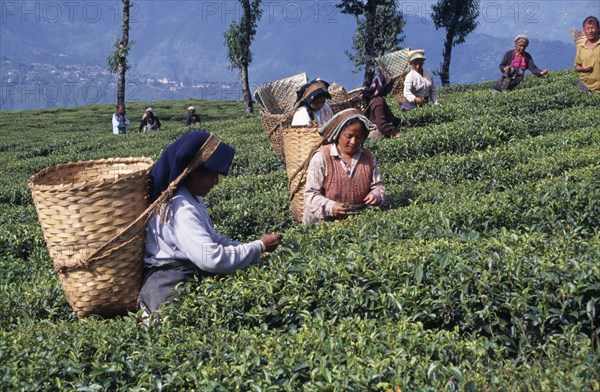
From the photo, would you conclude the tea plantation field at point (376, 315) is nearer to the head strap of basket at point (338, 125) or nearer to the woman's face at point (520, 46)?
the head strap of basket at point (338, 125)

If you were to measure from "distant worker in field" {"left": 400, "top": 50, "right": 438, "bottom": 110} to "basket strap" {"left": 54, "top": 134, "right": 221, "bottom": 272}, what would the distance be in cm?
988

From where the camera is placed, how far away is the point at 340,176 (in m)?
7.11

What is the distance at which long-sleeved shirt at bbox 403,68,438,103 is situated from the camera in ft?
47.6

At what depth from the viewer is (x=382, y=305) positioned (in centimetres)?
484

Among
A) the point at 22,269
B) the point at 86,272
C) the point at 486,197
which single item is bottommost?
the point at 22,269

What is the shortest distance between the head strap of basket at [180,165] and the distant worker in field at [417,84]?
32.2ft

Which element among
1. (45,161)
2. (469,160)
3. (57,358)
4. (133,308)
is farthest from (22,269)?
(45,161)

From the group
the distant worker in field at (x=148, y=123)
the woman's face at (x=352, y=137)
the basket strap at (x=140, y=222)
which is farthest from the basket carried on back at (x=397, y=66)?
the basket strap at (x=140, y=222)

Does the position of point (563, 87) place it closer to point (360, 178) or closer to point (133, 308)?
point (360, 178)

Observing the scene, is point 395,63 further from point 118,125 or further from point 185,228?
point 118,125

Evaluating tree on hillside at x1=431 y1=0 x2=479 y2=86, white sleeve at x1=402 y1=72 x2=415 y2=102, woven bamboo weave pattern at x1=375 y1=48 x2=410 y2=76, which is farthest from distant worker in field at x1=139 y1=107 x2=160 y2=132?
tree on hillside at x1=431 y1=0 x2=479 y2=86

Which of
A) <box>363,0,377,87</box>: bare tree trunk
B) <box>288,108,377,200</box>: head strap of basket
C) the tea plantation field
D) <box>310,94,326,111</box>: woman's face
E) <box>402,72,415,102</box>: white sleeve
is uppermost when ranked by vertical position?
<box>363,0,377,87</box>: bare tree trunk

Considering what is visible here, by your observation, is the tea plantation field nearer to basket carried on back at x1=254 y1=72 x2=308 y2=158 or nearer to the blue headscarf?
the blue headscarf

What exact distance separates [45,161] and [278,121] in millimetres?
10023
